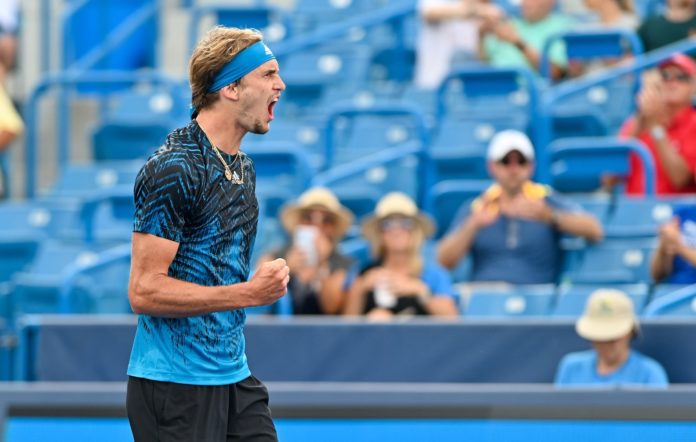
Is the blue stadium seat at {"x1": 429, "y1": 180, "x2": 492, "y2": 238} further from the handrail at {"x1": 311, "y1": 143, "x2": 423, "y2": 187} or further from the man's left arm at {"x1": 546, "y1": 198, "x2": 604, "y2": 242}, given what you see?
the man's left arm at {"x1": 546, "y1": 198, "x2": 604, "y2": 242}

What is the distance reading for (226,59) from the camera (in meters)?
3.72

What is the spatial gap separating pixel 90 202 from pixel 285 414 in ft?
14.1

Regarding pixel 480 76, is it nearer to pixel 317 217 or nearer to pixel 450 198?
pixel 450 198

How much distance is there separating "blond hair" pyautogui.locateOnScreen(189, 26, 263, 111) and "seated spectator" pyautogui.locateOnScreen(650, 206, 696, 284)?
393 cm

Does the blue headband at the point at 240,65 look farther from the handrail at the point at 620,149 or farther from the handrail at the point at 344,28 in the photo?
the handrail at the point at 344,28

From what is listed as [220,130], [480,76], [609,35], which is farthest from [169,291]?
[609,35]

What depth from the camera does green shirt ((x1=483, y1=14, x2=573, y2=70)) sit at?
10.4m

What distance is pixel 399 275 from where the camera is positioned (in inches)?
286

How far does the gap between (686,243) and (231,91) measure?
4075 millimetres

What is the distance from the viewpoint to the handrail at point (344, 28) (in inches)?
438

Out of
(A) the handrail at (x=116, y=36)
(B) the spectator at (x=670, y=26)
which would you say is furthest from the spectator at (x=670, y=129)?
(A) the handrail at (x=116, y=36)

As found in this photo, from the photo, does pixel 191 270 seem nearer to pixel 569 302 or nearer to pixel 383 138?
pixel 569 302

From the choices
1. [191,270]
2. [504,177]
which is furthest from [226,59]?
[504,177]

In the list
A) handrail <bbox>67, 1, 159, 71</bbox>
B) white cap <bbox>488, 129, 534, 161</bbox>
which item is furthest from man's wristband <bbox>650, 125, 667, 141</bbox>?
handrail <bbox>67, 1, 159, 71</bbox>
